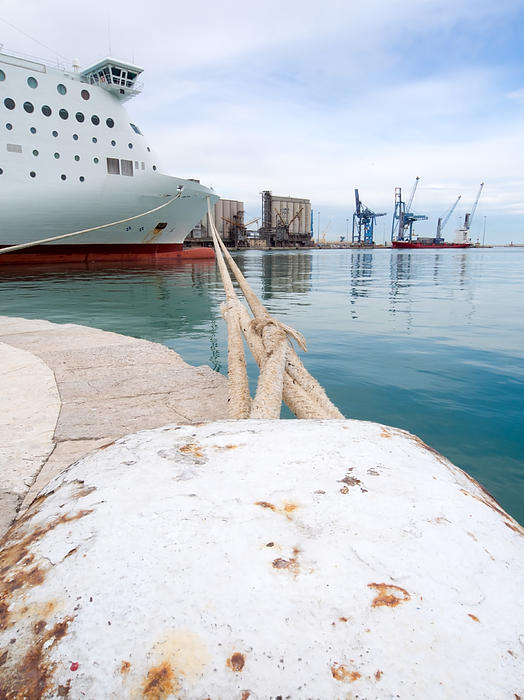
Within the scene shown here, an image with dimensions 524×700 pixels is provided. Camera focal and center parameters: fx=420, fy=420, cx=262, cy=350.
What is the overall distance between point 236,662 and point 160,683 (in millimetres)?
107

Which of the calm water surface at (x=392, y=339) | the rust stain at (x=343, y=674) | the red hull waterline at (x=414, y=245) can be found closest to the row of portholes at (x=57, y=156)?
the calm water surface at (x=392, y=339)

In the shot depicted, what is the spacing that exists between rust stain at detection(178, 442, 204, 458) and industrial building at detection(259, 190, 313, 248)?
60.1 metres

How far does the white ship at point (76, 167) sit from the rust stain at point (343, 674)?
698 inches

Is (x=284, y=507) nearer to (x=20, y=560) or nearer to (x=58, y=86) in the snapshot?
(x=20, y=560)

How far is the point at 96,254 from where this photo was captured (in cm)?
1778

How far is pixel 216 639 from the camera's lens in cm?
63

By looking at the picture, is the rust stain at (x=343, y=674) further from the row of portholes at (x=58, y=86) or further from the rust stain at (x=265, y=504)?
the row of portholes at (x=58, y=86)

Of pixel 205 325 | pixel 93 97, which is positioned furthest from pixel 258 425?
pixel 93 97

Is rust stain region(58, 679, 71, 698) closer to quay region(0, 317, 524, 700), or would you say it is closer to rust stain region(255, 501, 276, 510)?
quay region(0, 317, 524, 700)

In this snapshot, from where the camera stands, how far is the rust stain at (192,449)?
1.05 meters

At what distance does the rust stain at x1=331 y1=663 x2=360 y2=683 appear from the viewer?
583 millimetres

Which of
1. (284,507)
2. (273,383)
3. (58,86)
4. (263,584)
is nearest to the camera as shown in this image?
(263,584)

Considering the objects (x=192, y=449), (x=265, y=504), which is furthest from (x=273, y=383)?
(x=265, y=504)

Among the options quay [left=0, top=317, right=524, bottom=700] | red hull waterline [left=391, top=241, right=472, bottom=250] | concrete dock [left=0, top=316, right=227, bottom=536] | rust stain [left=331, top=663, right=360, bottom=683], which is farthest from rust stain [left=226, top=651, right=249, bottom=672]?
red hull waterline [left=391, top=241, right=472, bottom=250]
